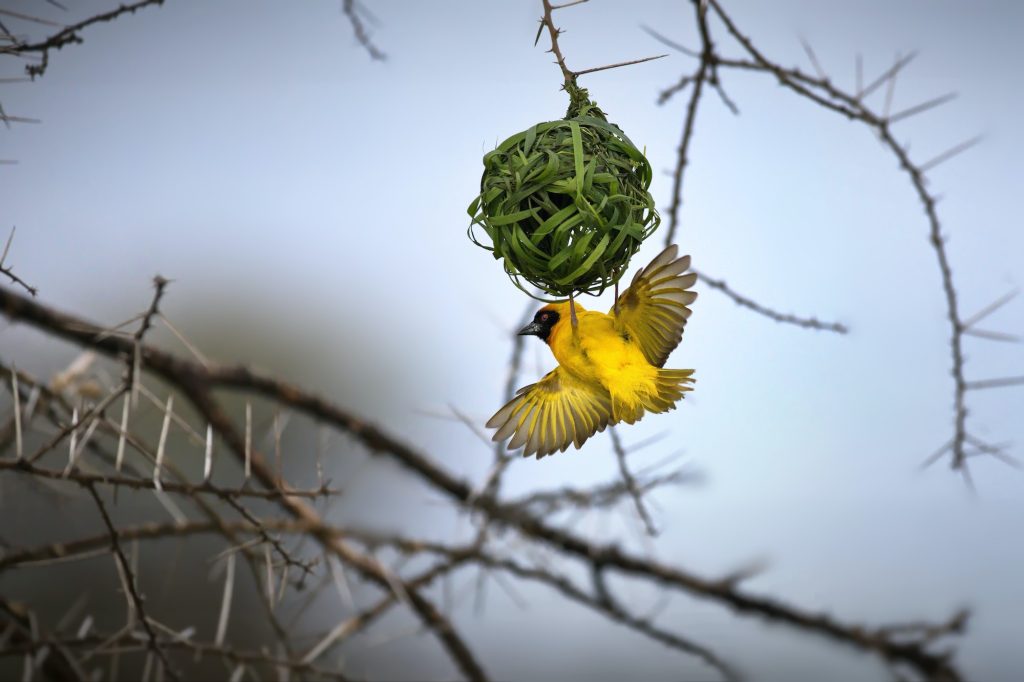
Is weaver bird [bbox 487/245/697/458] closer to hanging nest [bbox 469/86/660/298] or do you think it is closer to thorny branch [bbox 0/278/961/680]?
hanging nest [bbox 469/86/660/298]

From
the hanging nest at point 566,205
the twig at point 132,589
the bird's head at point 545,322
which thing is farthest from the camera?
the twig at point 132,589

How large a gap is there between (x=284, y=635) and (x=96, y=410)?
615 mm

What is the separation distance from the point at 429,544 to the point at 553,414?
2.74ft

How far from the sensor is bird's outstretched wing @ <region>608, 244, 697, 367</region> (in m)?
1.34

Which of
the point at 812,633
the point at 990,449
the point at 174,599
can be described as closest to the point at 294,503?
the point at 812,633

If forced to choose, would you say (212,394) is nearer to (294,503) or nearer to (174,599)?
(294,503)

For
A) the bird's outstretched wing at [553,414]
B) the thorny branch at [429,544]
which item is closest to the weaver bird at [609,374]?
the bird's outstretched wing at [553,414]

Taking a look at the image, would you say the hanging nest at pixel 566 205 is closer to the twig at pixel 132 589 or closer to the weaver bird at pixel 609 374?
the weaver bird at pixel 609 374

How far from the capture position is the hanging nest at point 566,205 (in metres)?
1.33

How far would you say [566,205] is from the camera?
1.37 metres

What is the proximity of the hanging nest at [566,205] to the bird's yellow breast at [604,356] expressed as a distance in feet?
0.18

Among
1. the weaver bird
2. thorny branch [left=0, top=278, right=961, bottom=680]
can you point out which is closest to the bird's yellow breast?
the weaver bird

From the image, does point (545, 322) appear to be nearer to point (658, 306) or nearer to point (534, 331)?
point (534, 331)

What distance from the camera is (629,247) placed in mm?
1390
